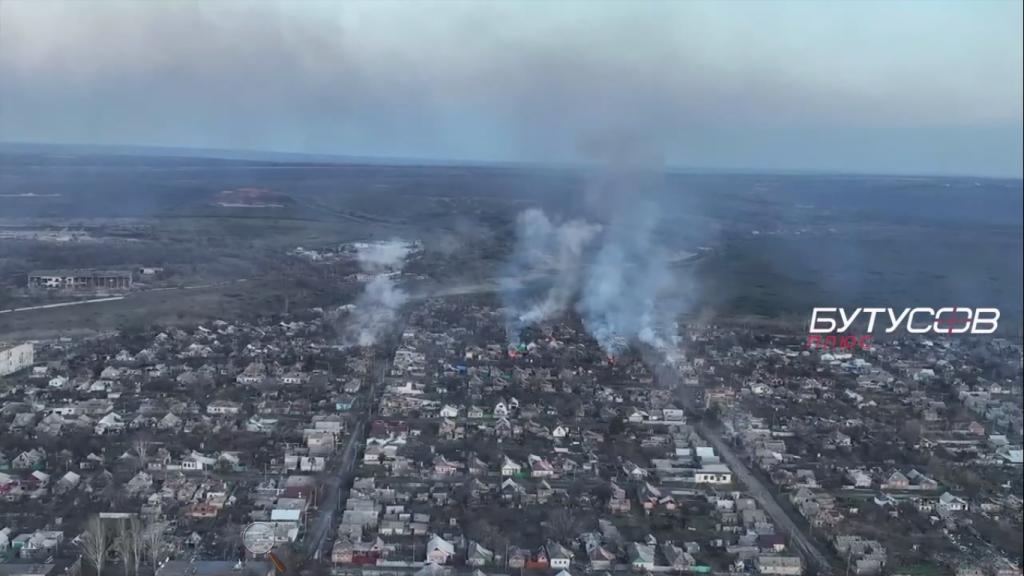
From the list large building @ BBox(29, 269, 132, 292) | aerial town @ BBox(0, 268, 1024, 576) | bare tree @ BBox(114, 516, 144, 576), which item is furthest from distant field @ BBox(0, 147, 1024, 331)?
bare tree @ BBox(114, 516, 144, 576)

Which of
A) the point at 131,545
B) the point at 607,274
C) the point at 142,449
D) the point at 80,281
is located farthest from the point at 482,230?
the point at 131,545

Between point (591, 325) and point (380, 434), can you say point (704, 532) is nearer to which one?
point (380, 434)

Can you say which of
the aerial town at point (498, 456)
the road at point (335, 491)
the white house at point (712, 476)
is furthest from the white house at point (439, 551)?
the white house at point (712, 476)

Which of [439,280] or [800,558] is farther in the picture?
[439,280]

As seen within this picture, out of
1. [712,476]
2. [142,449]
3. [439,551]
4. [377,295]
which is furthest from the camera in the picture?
[377,295]

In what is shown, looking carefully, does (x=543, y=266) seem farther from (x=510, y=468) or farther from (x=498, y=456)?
(x=510, y=468)

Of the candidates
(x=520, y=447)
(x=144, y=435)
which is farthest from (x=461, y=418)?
(x=144, y=435)

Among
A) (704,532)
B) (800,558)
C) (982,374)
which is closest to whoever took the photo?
(800,558)

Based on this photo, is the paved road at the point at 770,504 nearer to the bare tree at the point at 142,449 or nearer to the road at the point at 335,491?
the road at the point at 335,491
